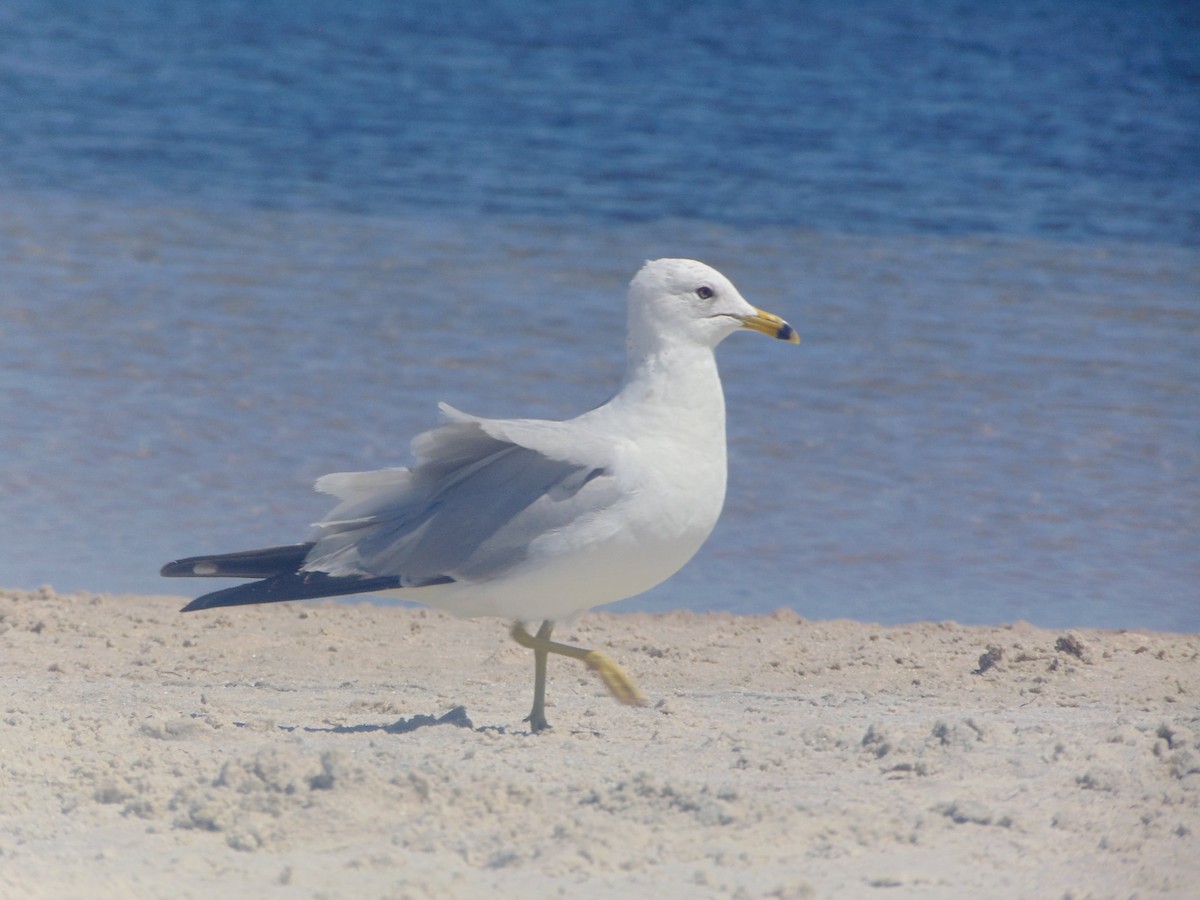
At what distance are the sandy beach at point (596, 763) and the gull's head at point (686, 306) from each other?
1010 mm

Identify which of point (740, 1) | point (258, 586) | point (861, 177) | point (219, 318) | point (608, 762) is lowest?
point (608, 762)

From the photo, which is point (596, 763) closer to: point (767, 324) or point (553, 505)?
point (553, 505)

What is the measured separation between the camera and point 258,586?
420 cm

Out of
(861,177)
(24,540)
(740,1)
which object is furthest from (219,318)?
(740,1)

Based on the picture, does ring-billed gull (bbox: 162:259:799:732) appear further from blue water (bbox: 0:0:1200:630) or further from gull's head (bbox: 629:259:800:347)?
blue water (bbox: 0:0:1200:630)

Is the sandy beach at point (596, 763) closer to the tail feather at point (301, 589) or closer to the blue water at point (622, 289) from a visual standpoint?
the tail feather at point (301, 589)

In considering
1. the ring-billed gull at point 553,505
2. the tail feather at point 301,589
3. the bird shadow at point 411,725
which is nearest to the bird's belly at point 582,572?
the ring-billed gull at point 553,505

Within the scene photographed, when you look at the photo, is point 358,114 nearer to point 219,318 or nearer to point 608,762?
point 219,318

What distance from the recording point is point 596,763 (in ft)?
12.6

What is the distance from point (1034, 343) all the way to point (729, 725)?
5.20 meters

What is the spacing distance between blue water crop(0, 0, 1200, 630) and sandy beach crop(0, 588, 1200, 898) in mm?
820

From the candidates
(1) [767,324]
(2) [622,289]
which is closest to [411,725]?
(1) [767,324]

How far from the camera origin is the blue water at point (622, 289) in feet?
20.9

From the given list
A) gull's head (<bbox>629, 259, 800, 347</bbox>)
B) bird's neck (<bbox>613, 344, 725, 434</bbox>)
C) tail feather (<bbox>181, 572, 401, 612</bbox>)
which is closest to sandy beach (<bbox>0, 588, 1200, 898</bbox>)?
tail feather (<bbox>181, 572, 401, 612</bbox>)
